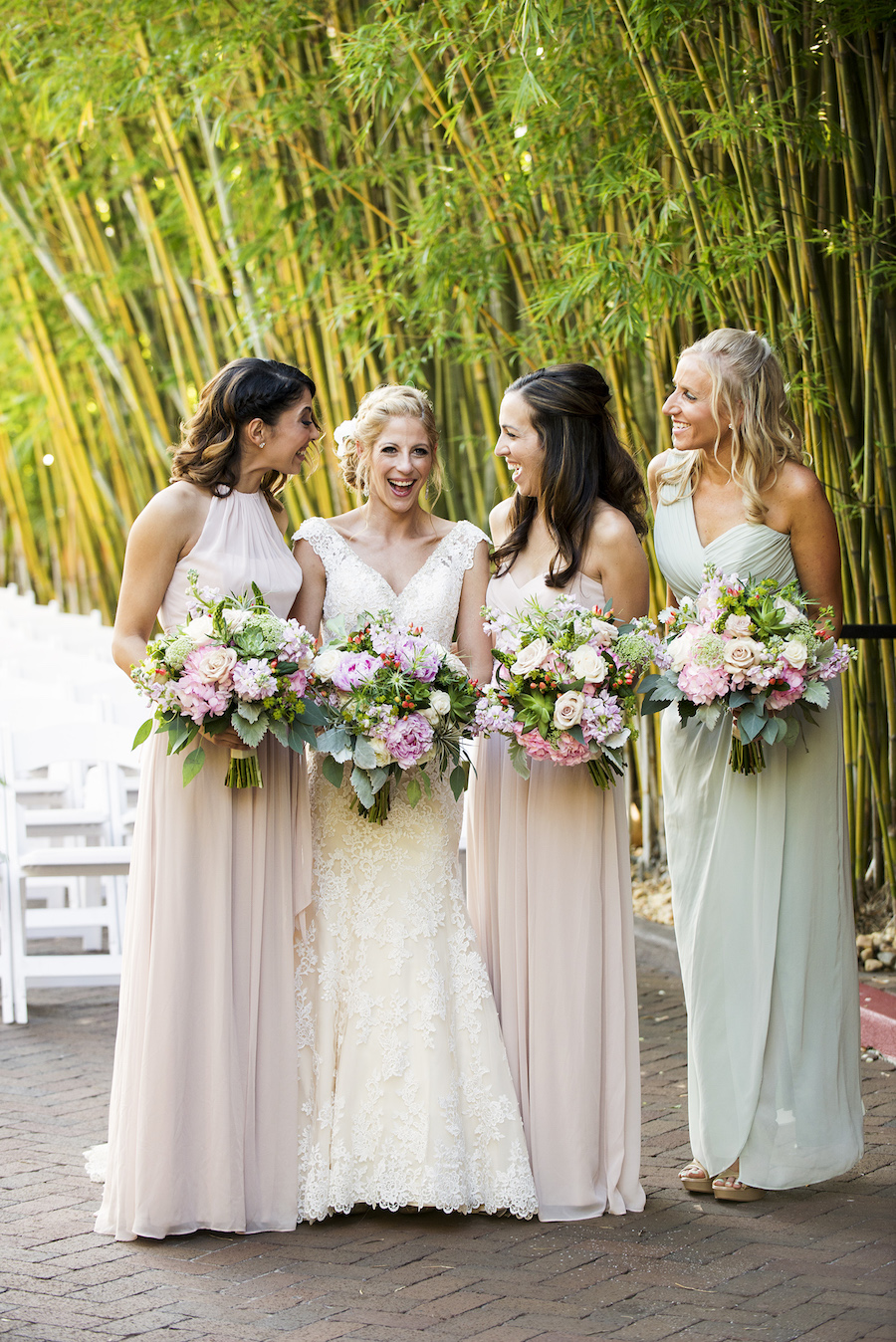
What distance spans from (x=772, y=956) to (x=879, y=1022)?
1459 millimetres

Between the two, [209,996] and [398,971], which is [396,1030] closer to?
[398,971]

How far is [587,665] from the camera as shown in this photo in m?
3.09

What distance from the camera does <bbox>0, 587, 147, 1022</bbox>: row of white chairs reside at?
5301mm

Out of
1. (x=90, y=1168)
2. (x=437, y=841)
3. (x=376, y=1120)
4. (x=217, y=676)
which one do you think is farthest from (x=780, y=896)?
(x=90, y=1168)

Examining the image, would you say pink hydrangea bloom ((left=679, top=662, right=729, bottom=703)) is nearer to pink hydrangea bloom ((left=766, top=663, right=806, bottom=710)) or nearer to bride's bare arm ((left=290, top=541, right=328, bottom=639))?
pink hydrangea bloom ((left=766, top=663, right=806, bottom=710))

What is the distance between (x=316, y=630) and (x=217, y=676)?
59 centimetres

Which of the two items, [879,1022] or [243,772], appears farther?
[879,1022]

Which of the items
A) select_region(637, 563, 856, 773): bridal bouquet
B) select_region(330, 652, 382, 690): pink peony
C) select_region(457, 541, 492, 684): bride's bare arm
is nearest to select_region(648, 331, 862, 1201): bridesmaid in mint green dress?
select_region(637, 563, 856, 773): bridal bouquet

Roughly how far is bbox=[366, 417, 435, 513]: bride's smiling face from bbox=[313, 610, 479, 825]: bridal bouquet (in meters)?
0.37

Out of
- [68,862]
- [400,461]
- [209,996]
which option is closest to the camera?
[209,996]

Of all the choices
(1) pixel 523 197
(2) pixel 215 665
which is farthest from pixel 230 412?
(1) pixel 523 197

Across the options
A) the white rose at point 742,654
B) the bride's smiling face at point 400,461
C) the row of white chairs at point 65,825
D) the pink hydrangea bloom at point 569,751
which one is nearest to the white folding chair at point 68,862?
the row of white chairs at point 65,825

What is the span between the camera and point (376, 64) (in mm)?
4914

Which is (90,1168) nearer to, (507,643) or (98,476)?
(507,643)
